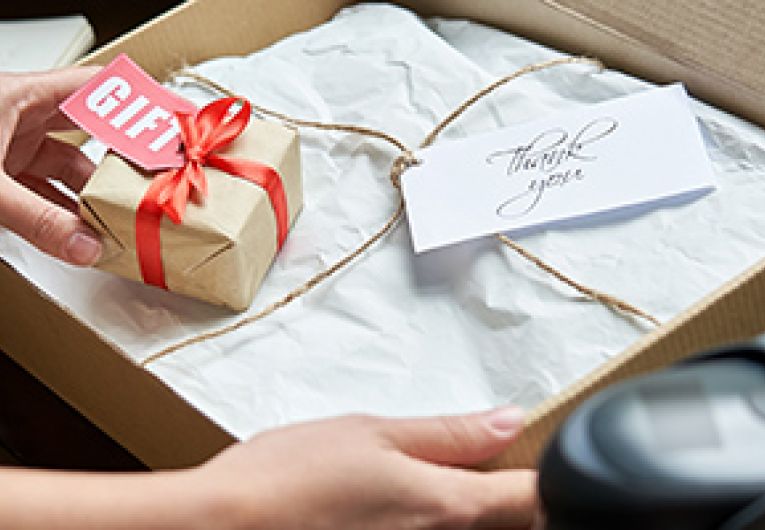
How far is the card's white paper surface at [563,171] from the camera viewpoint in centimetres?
67

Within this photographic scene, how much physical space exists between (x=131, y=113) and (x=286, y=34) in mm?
226

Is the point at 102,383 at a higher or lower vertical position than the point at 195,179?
lower

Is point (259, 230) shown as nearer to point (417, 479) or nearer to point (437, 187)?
point (437, 187)

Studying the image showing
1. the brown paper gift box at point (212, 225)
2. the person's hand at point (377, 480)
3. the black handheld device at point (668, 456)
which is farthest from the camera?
the brown paper gift box at point (212, 225)

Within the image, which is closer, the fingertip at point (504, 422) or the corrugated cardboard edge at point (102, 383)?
the fingertip at point (504, 422)

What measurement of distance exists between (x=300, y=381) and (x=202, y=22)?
0.35m

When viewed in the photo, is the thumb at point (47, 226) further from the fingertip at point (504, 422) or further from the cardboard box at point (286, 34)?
the fingertip at point (504, 422)

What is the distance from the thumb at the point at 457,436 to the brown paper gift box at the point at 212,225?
187 mm

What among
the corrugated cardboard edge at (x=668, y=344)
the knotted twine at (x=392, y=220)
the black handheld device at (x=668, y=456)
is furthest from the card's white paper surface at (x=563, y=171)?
the black handheld device at (x=668, y=456)

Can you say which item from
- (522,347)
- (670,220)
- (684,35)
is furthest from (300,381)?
(684,35)

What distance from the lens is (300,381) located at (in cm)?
63

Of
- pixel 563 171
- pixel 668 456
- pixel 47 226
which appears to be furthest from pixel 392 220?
pixel 668 456

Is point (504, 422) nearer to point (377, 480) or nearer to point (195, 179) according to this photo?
point (377, 480)

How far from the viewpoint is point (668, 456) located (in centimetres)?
33
